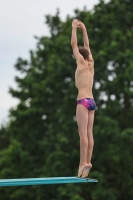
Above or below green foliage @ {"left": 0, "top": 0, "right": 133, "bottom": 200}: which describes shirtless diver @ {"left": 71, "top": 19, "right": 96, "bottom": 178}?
below

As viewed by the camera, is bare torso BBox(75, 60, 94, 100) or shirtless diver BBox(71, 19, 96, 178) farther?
bare torso BBox(75, 60, 94, 100)

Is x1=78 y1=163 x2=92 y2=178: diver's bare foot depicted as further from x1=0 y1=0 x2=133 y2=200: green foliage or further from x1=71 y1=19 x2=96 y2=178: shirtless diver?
x1=0 y1=0 x2=133 y2=200: green foliage

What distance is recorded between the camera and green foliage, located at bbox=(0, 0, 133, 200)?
98.0 ft

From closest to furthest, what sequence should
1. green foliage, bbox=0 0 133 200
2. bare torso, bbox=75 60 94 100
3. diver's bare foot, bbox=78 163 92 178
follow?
A: diver's bare foot, bbox=78 163 92 178, bare torso, bbox=75 60 94 100, green foliage, bbox=0 0 133 200

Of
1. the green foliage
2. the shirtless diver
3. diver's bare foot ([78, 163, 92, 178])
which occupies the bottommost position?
diver's bare foot ([78, 163, 92, 178])

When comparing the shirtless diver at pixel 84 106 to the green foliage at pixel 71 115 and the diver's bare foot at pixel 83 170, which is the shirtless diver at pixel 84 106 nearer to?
the diver's bare foot at pixel 83 170

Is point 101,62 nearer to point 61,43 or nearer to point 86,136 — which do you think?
point 61,43

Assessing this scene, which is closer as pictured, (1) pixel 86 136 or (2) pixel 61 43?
(1) pixel 86 136

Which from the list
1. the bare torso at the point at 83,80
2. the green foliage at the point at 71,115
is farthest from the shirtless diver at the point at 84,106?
the green foliage at the point at 71,115

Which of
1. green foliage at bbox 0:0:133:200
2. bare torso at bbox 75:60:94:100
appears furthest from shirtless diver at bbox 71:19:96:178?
green foliage at bbox 0:0:133:200

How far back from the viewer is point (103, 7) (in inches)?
1257

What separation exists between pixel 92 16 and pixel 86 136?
21642 millimetres

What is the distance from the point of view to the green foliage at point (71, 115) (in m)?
29.9

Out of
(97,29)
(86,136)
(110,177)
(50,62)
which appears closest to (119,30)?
(97,29)
